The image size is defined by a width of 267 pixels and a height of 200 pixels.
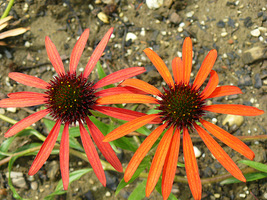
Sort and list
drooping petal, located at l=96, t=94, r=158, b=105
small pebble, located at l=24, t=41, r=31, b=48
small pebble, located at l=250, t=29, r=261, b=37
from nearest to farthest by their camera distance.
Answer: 1. drooping petal, located at l=96, t=94, r=158, b=105
2. small pebble, located at l=250, t=29, r=261, b=37
3. small pebble, located at l=24, t=41, r=31, b=48

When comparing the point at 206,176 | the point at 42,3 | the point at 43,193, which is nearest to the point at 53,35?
the point at 42,3

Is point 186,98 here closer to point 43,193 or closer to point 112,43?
point 112,43

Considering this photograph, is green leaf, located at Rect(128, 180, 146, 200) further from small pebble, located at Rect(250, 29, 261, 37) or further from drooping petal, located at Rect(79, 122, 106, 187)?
small pebble, located at Rect(250, 29, 261, 37)

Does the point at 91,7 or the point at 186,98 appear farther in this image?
the point at 91,7

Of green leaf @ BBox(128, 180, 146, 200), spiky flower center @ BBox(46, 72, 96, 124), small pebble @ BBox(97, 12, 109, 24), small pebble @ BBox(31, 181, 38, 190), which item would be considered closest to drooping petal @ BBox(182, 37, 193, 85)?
spiky flower center @ BBox(46, 72, 96, 124)

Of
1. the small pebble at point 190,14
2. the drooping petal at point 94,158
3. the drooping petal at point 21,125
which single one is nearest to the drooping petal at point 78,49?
the drooping petal at point 21,125

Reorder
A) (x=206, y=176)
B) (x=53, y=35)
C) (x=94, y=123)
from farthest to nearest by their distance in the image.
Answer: (x=53, y=35) < (x=206, y=176) < (x=94, y=123)
